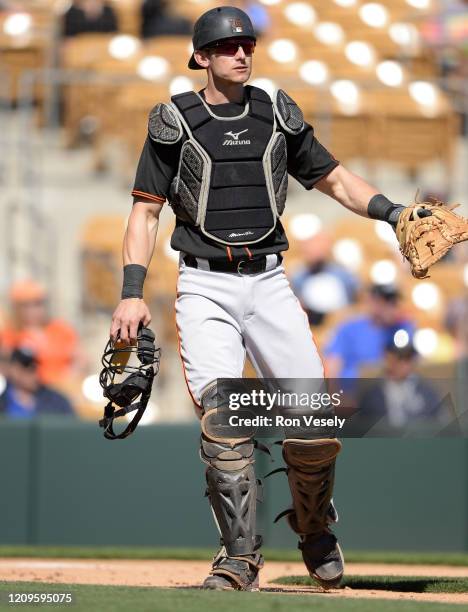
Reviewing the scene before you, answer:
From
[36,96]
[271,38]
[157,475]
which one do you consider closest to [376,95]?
[271,38]

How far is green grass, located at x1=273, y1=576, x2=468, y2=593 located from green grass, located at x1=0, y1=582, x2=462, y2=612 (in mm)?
1059

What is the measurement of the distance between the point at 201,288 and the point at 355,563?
10.4ft

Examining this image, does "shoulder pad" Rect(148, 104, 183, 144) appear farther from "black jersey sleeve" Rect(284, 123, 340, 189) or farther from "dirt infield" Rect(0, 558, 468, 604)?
"dirt infield" Rect(0, 558, 468, 604)

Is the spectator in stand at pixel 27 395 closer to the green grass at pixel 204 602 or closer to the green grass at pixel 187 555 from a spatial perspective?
the green grass at pixel 187 555

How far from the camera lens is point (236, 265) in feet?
15.4

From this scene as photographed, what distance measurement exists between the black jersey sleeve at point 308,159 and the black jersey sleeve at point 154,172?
1.52 ft

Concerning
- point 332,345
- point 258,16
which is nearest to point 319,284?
point 332,345

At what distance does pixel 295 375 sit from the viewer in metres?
4.71

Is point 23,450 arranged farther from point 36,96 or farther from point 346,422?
point 36,96

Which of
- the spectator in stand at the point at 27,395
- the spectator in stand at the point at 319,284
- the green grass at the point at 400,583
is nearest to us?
the green grass at the point at 400,583

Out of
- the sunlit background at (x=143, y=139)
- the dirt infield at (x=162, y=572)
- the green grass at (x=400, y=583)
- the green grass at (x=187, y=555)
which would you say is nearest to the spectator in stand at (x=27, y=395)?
the sunlit background at (x=143, y=139)

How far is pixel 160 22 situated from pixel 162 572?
782 cm

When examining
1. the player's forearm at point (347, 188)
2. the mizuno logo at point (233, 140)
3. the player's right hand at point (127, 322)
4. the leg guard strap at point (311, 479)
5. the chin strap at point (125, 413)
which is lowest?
the leg guard strap at point (311, 479)

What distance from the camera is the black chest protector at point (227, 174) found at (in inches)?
184
